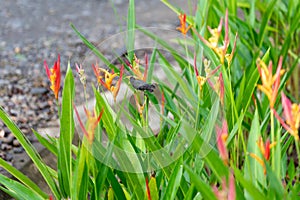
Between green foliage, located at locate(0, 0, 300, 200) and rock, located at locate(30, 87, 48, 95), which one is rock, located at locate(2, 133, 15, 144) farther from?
green foliage, located at locate(0, 0, 300, 200)

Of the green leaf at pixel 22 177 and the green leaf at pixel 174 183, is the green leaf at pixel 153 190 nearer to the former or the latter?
the green leaf at pixel 174 183

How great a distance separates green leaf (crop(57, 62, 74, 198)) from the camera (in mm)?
1146

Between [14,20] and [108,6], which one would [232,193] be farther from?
[108,6]

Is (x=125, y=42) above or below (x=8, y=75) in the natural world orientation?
above

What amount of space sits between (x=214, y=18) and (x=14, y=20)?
5.85 feet

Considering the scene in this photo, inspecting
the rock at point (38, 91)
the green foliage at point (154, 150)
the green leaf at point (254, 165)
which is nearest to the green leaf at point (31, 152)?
the green foliage at point (154, 150)

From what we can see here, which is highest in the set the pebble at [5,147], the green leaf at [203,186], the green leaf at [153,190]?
the green leaf at [203,186]

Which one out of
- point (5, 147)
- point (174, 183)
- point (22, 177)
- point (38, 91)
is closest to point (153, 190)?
point (174, 183)

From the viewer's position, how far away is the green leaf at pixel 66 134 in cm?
115

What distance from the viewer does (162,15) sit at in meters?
3.49

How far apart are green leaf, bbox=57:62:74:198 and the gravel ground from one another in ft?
0.69

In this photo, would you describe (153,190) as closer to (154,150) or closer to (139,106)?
(154,150)

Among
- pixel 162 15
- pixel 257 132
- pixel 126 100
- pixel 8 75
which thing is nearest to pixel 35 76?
pixel 8 75

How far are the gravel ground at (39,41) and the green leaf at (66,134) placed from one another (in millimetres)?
211
